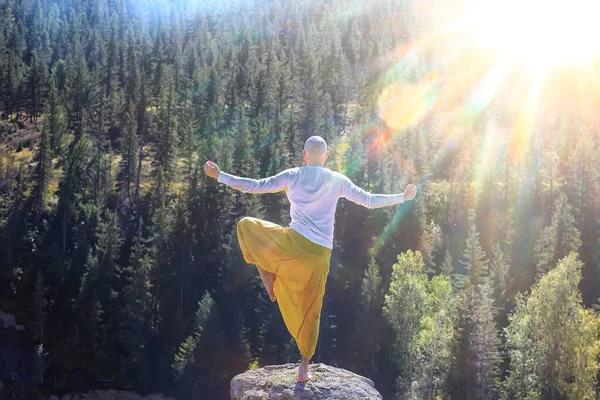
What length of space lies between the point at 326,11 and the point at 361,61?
4513 centimetres

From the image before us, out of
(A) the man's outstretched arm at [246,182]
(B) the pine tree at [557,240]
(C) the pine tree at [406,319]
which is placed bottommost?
(C) the pine tree at [406,319]

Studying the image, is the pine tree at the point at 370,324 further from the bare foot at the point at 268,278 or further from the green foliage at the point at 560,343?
the bare foot at the point at 268,278

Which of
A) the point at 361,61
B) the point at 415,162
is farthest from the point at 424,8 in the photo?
the point at 415,162

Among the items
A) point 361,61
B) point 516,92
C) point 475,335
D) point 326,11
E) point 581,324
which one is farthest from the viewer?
point 326,11

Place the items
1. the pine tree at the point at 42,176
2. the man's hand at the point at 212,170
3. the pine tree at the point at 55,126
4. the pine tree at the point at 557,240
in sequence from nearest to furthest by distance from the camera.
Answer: the man's hand at the point at 212,170, the pine tree at the point at 557,240, the pine tree at the point at 42,176, the pine tree at the point at 55,126

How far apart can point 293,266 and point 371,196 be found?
186 centimetres

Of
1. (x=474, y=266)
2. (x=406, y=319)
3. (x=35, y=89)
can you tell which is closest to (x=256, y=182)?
(x=406, y=319)

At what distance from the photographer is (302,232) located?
11539 millimetres

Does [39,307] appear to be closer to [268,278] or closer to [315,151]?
[268,278]

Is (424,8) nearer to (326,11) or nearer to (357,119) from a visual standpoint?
(326,11)

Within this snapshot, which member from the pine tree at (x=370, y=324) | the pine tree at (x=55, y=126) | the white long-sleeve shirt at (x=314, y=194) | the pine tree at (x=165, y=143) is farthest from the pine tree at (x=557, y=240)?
the pine tree at (x=55, y=126)

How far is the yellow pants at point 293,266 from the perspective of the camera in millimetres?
11547

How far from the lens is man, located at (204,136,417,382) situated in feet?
36.9

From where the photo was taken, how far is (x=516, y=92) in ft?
380
